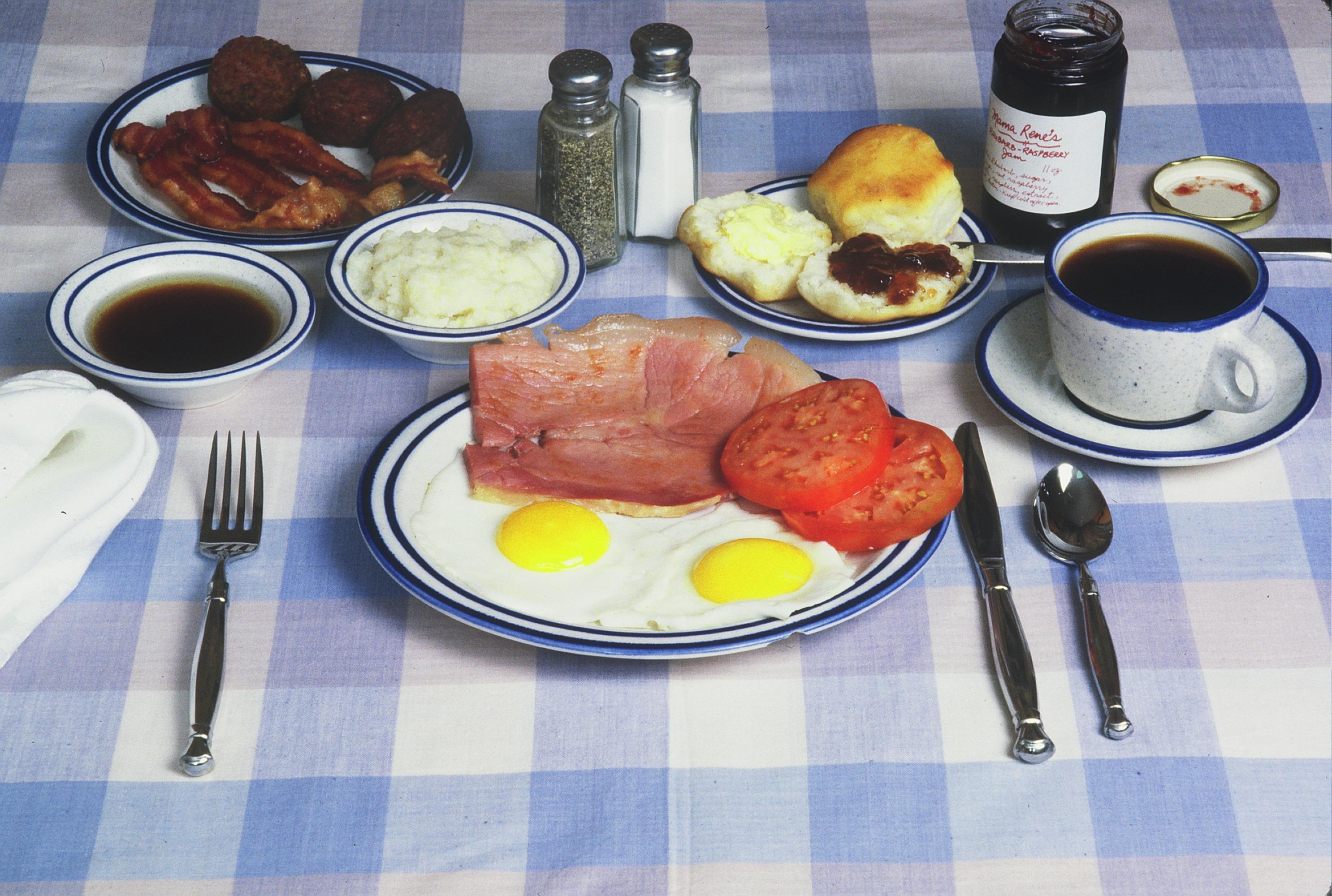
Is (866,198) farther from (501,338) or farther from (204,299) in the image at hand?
(204,299)

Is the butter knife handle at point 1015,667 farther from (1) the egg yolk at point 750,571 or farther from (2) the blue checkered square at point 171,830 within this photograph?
(2) the blue checkered square at point 171,830

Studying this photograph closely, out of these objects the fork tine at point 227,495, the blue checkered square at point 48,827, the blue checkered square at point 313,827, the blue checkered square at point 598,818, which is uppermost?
the fork tine at point 227,495

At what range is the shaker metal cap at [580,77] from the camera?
1712mm

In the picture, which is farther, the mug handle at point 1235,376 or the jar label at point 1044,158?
the jar label at point 1044,158

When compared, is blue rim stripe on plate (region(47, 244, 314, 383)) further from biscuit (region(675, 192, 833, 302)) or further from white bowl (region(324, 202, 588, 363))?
biscuit (region(675, 192, 833, 302))

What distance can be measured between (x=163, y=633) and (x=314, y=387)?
45 centimetres

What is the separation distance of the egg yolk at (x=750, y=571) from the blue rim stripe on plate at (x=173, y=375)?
25.8 inches

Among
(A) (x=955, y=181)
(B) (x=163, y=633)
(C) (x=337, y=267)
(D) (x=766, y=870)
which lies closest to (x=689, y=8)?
(A) (x=955, y=181)

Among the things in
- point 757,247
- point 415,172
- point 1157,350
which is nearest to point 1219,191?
point 1157,350

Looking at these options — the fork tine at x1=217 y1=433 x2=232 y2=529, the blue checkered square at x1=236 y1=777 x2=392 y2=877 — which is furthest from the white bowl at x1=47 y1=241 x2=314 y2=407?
the blue checkered square at x1=236 y1=777 x2=392 y2=877

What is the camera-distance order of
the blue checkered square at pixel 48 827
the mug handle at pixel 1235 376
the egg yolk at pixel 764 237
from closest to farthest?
the blue checkered square at pixel 48 827 → the mug handle at pixel 1235 376 → the egg yolk at pixel 764 237

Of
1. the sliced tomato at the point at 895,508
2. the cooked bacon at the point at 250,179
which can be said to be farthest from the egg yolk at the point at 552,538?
the cooked bacon at the point at 250,179

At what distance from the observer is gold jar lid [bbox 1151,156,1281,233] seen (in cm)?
197

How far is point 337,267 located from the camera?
1703 millimetres
